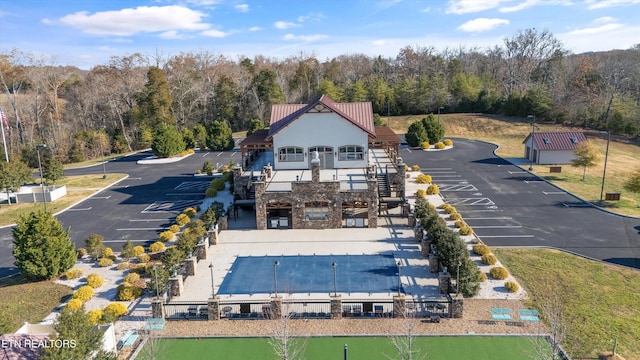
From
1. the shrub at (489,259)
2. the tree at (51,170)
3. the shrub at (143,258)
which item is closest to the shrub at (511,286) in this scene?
the shrub at (489,259)

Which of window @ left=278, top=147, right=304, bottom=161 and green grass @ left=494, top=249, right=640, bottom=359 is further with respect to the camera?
window @ left=278, top=147, right=304, bottom=161

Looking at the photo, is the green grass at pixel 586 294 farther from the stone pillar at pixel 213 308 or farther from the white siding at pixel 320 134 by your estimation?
the white siding at pixel 320 134

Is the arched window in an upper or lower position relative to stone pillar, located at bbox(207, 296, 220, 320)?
upper

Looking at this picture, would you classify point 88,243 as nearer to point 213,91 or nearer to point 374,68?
point 213,91

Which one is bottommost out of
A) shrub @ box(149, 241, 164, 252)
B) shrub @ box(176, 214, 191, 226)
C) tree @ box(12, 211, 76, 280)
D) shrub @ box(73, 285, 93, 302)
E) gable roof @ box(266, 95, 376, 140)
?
shrub @ box(73, 285, 93, 302)

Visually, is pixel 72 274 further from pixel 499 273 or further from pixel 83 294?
pixel 499 273

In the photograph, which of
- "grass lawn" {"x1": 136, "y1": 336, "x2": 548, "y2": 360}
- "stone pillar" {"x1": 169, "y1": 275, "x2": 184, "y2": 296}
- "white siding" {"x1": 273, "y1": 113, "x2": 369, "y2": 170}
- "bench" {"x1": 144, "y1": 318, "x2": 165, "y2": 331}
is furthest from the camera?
"white siding" {"x1": 273, "y1": 113, "x2": 369, "y2": 170}

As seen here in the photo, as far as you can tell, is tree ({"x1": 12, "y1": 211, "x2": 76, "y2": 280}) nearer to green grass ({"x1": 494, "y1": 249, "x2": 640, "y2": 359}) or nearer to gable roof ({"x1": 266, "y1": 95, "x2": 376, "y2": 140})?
gable roof ({"x1": 266, "y1": 95, "x2": 376, "y2": 140})

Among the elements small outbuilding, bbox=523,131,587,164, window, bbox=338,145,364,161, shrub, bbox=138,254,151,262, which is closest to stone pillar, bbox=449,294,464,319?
shrub, bbox=138,254,151,262
